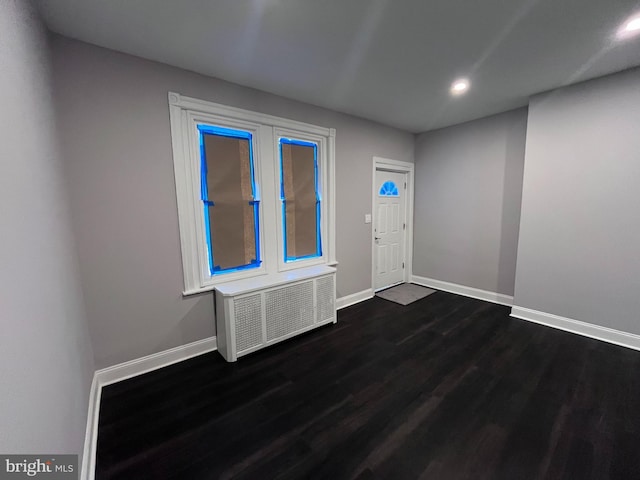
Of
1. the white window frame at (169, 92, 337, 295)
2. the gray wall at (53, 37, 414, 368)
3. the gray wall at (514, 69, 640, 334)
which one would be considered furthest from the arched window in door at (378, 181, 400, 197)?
the gray wall at (53, 37, 414, 368)

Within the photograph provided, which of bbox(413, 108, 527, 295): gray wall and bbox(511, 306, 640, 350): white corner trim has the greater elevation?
bbox(413, 108, 527, 295): gray wall

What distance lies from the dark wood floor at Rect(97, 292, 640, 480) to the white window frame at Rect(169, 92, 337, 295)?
3.00 ft

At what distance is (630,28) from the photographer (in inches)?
75.4

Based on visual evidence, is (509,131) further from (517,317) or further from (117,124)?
(117,124)

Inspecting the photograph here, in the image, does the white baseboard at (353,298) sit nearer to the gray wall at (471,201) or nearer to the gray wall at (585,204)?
the gray wall at (471,201)

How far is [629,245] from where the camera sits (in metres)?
2.65

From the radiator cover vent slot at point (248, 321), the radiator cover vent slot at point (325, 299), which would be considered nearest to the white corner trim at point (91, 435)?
the radiator cover vent slot at point (248, 321)

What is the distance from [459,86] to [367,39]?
1.39 m

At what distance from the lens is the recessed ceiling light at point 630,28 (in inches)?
72.0

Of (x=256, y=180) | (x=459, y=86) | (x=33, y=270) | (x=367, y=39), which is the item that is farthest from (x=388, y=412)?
(x=459, y=86)

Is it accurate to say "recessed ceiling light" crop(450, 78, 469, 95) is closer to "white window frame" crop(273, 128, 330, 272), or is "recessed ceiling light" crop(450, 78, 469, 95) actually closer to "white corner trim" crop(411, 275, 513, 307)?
"white window frame" crop(273, 128, 330, 272)

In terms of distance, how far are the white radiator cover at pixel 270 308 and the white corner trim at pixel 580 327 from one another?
95.4 inches

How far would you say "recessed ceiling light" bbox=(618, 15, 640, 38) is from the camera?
72.0 inches

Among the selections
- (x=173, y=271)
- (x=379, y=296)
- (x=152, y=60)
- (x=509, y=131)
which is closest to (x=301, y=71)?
(x=152, y=60)
